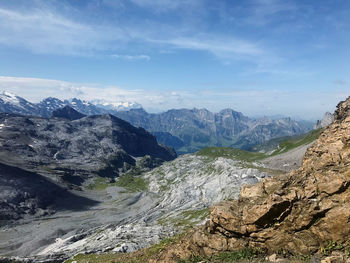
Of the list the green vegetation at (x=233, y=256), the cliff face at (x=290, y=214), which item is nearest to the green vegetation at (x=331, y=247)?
the cliff face at (x=290, y=214)

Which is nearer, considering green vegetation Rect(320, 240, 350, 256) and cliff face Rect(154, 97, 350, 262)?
green vegetation Rect(320, 240, 350, 256)

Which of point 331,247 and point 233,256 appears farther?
point 233,256

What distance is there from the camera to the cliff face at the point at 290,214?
23266 millimetres

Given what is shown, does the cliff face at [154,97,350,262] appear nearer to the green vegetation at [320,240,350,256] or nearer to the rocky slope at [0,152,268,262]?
the green vegetation at [320,240,350,256]

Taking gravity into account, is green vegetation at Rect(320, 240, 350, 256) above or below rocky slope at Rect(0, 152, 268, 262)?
above

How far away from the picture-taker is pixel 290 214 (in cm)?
2522

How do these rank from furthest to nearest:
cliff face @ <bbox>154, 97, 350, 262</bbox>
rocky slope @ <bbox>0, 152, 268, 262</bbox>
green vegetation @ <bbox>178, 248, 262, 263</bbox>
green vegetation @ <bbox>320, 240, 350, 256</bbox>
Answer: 1. rocky slope @ <bbox>0, 152, 268, 262</bbox>
2. green vegetation @ <bbox>178, 248, 262, 263</bbox>
3. cliff face @ <bbox>154, 97, 350, 262</bbox>
4. green vegetation @ <bbox>320, 240, 350, 256</bbox>

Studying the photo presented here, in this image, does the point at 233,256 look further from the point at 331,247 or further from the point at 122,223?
the point at 122,223

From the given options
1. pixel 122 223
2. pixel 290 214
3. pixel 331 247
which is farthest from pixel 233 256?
pixel 122 223

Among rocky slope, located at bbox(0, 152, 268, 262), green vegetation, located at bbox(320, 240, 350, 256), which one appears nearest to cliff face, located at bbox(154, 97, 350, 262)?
green vegetation, located at bbox(320, 240, 350, 256)

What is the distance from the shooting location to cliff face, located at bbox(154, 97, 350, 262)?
23.3 m

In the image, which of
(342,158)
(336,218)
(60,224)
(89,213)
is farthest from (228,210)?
(89,213)

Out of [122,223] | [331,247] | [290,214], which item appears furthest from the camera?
[122,223]

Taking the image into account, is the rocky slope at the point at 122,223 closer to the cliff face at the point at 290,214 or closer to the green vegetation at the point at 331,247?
the cliff face at the point at 290,214
